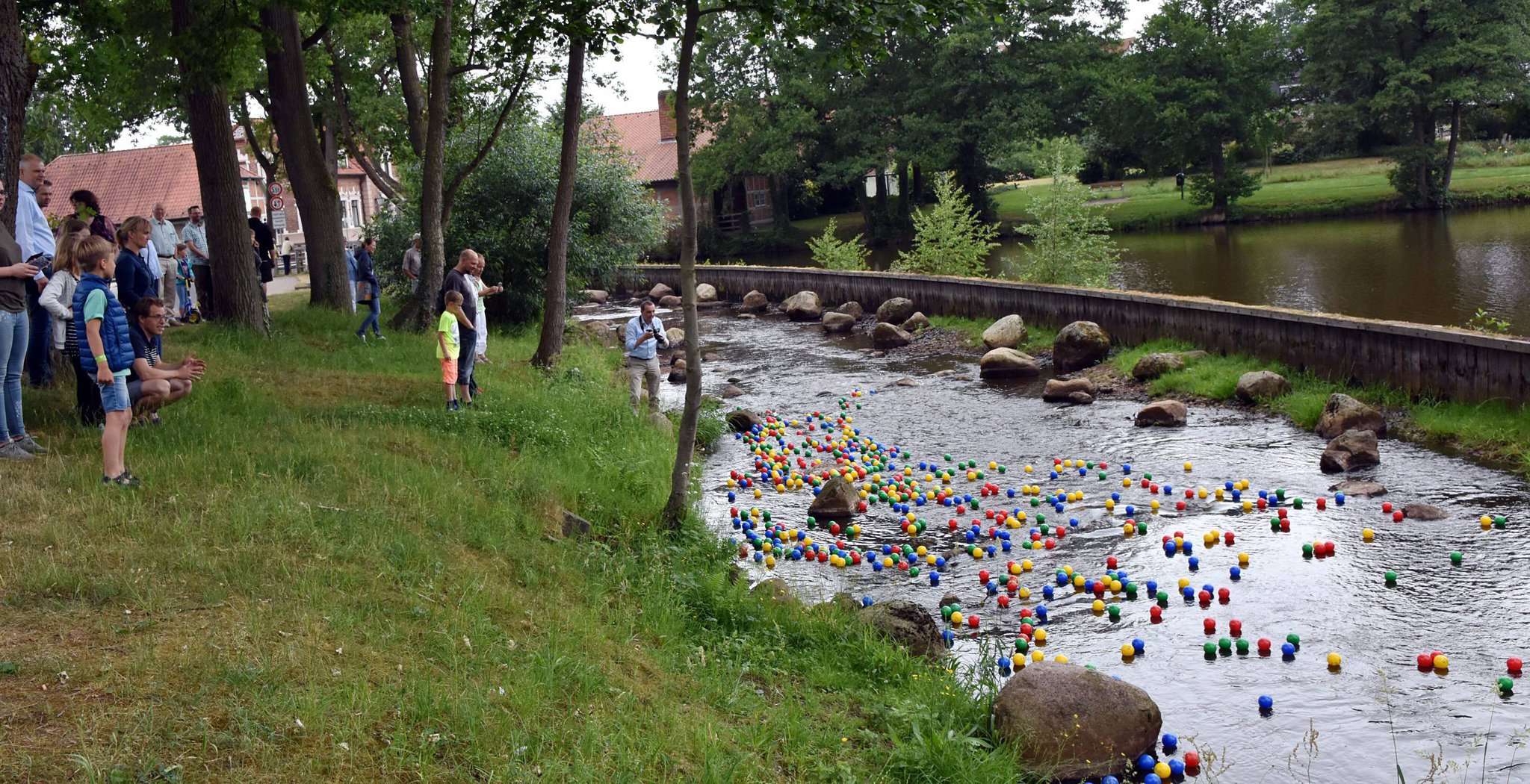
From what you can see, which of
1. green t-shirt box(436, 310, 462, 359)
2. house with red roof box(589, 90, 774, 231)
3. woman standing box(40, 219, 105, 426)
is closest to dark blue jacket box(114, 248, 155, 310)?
woman standing box(40, 219, 105, 426)

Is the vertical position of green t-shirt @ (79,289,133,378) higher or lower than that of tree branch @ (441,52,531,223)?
lower

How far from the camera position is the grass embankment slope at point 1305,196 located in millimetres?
49219

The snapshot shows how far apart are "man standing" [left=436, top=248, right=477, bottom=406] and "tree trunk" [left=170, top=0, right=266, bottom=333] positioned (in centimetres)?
431

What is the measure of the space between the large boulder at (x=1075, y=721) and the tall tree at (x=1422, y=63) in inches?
1836

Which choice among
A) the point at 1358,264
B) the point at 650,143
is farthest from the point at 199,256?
the point at 650,143

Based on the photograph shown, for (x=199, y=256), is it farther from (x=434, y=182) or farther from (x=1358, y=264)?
(x=1358, y=264)

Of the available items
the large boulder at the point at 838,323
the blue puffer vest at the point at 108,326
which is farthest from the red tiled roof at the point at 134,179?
the blue puffer vest at the point at 108,326

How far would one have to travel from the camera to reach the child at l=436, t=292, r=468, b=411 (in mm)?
12945

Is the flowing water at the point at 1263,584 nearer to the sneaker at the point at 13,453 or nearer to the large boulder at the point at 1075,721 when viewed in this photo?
the large boulder at the point at 1075,721

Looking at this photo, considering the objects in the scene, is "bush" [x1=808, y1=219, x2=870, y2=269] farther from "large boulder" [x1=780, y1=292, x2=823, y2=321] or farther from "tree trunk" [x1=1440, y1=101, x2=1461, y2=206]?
"tree trunk" [x1=1440, y1=101, x2=1461, y2=206]

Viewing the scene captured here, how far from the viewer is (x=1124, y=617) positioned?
9.65 metres

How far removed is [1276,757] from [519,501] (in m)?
5.96

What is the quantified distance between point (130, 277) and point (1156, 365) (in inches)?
565

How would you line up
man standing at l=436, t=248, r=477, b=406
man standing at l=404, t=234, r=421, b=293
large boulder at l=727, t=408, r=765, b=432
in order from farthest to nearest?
man standing at l=404, t=234, r=421, b=293
large boulder at l=727, t=408, r=765, b=432
man standing at l=436, t=248, r=477, b=406
